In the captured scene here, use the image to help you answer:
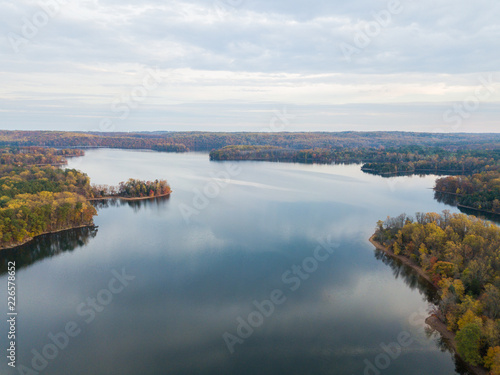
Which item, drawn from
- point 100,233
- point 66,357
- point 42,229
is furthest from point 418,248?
point 42,229

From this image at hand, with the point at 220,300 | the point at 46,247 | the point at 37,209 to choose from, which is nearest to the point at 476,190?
the point at 220,300

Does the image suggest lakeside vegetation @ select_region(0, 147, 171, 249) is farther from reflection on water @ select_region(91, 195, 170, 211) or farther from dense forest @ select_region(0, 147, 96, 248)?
reflection on water @ select_region(91, 195, 170, 211)

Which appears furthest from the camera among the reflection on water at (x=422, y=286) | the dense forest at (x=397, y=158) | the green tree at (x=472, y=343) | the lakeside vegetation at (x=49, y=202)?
the dense forest at (x=397, y=158)

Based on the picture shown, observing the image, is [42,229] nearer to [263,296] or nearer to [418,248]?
[263,296]

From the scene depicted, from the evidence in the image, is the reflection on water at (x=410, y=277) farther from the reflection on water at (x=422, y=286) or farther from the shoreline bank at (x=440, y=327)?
the shoreline bank at (x=440, y=327)

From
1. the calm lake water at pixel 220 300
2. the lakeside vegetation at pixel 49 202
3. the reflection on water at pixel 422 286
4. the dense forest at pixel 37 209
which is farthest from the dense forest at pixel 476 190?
the dense forest at pixel 37 209

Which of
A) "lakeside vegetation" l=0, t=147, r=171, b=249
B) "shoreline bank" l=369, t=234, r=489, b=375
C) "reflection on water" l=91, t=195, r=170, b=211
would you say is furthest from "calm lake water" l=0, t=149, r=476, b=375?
"reflection on water" l=91, t=195, r=170, b=211

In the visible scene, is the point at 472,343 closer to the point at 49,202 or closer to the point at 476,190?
the point at 49,202

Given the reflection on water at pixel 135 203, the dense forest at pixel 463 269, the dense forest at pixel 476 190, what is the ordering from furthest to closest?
the reflection on water at pixel 135 203, the dense forest at pixel 476 190, the dense forest at pixel 463 269
